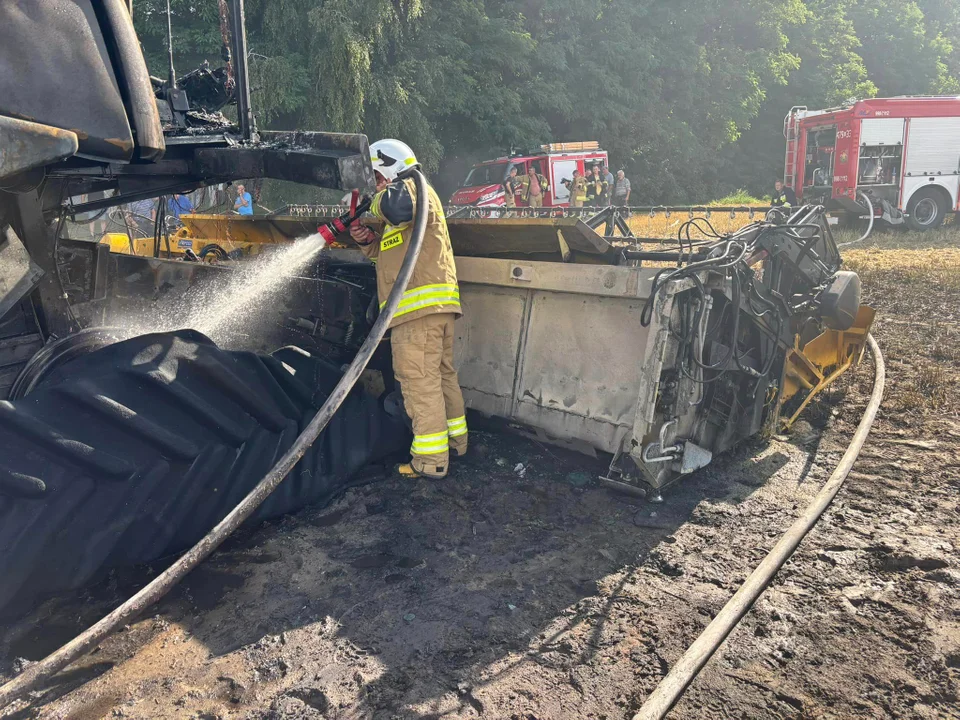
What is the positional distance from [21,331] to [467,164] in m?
20.9

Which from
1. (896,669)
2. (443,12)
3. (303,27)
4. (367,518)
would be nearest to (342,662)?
(367,518)

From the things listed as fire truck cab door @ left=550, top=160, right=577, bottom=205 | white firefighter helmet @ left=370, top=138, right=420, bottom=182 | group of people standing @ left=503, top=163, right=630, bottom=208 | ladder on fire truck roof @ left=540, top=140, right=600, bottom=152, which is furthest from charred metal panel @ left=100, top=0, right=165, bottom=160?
ladder on fire truck roof @ left=540, top=140, right=600, bottom=152

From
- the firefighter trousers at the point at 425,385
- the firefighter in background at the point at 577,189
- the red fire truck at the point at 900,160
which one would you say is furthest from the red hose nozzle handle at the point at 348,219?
the red fire truck at the point at 900,160

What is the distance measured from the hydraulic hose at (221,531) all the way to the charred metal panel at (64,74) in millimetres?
1332

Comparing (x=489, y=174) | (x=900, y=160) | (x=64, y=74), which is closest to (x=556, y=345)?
(x=64, y=74)

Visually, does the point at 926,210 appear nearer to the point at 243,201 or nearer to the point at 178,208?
the point at 243,201

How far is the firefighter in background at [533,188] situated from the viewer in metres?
17.6

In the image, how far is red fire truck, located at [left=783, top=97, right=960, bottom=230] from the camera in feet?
55.3

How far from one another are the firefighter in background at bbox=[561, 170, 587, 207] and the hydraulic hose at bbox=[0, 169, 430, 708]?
14944 mm

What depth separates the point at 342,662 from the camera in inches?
102

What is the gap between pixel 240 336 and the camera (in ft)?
14.3

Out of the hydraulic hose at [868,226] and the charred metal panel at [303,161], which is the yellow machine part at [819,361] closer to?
the charred metal panel at [303,161]

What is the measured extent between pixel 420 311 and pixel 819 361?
110 inches

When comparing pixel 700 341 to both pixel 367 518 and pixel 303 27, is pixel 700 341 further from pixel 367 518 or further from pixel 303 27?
pixel 303 27
